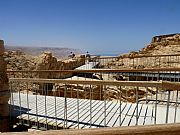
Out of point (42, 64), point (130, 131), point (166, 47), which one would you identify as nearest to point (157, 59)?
point (166, 47)

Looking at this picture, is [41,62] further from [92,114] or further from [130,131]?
[130,131]

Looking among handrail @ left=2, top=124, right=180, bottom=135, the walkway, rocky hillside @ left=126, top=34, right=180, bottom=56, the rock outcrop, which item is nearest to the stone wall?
the walkway

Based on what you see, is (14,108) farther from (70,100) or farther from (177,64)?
(177,64)

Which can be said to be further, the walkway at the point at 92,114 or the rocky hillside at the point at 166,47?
the rocky hillside at the point at 166,47

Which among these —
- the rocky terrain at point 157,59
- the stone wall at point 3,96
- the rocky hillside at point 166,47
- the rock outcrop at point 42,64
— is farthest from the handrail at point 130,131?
the rocky hillside at point 166,47

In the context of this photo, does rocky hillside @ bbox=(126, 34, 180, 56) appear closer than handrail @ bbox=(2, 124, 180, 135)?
No

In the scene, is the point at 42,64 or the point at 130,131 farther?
the point at 42,64

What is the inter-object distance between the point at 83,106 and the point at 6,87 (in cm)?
224

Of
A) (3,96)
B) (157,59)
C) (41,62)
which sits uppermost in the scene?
(157,59)

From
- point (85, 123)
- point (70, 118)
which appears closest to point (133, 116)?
point (85, 123)

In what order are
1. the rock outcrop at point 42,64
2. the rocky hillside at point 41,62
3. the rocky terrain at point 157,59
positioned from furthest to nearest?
the rocky hillside at point 41,62
the rock outcrop at point 42,64
the rocky terrain at point 157,59

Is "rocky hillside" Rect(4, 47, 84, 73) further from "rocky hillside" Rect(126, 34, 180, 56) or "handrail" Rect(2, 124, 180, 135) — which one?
"handrail" Rect(2, 124, 180, 135)

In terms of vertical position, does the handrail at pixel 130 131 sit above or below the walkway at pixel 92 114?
above

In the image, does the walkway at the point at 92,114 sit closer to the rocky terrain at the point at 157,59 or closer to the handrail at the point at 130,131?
the handrail at the point at 130,131
